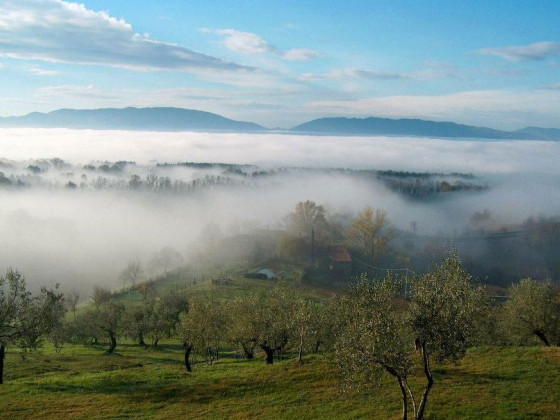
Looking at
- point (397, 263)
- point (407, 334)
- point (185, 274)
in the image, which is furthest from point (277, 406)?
point (397, 263)

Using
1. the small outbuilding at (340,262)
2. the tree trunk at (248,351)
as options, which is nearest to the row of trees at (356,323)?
the tree trunk at (248,351)

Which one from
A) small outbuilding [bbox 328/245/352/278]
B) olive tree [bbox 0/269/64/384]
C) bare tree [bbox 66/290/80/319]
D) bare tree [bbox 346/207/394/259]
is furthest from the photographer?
bare tree [bbox 346/207/394/259]

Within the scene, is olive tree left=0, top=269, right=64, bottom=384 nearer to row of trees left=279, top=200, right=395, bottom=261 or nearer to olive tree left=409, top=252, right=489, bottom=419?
olive tree left=409, top=252, right=489, bottom=419

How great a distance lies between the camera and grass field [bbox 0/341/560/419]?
38.6 m

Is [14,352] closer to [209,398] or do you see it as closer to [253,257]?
[209,398]

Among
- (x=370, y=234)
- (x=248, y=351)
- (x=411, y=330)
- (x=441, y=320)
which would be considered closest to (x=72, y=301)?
(x=248, y=351)

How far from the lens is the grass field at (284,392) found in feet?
127

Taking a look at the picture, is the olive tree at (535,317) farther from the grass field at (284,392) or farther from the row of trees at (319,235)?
the row of trees at (319,235)

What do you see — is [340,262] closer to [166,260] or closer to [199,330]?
[166,260]

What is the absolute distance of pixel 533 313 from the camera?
207 ft

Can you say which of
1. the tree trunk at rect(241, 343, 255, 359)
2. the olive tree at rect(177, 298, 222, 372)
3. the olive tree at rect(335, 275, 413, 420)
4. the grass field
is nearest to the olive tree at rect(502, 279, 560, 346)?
the grass field

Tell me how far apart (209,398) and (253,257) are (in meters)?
127

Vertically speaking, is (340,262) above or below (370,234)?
below

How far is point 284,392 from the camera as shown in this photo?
147 ft
